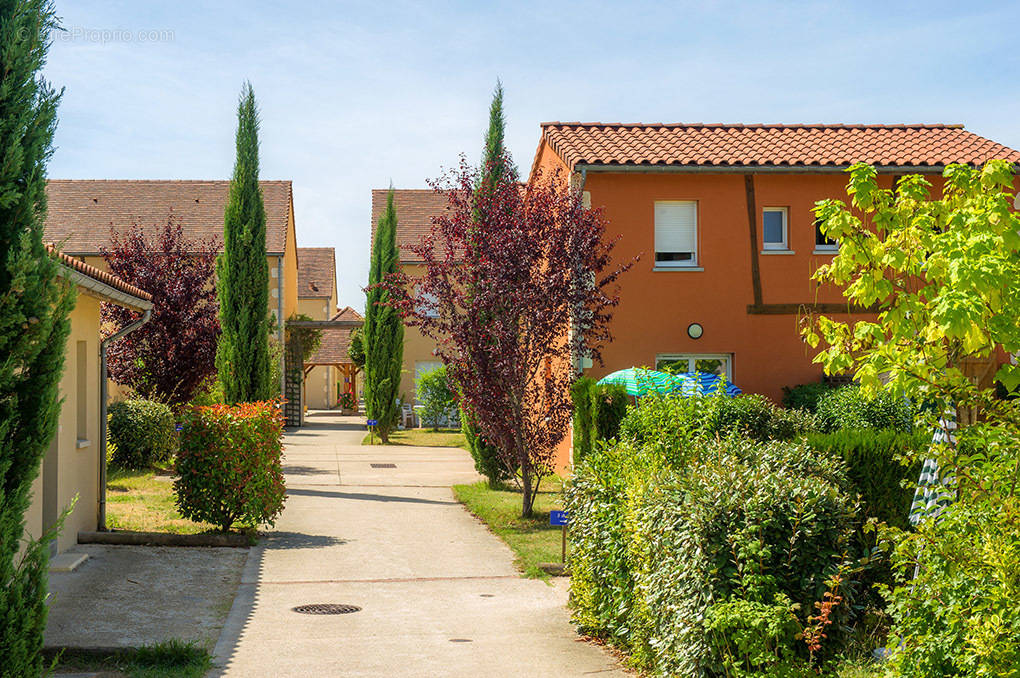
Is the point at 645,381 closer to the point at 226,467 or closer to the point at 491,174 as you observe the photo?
the point at 226,467

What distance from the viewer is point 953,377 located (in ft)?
21.5

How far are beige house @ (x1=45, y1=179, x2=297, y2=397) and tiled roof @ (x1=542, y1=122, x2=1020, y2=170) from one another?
68.5 ft

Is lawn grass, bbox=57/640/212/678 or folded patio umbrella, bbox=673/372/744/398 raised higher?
folded patio umbrella, bbox=673/372/744/398

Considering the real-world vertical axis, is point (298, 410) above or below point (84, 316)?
below

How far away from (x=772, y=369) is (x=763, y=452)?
11.6m

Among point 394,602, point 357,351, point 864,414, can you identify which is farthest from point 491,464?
point 357,351

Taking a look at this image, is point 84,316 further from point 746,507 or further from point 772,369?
point 772,369

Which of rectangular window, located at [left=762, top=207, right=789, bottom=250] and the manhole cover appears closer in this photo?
the manhole cover

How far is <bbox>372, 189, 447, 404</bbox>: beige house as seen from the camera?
38594 mm

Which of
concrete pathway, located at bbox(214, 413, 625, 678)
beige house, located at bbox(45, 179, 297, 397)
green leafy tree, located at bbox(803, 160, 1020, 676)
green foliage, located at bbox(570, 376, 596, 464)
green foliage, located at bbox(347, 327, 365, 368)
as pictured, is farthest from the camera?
green foliage, located at bbox(347, 327, 365, 368)

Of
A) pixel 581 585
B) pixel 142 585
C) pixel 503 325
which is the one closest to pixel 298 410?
pixel 503 325

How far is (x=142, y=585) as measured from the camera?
31.0 feet

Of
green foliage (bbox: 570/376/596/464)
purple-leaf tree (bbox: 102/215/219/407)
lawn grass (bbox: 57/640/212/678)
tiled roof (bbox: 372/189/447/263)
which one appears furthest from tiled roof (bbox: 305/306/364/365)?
lawn grass (bbox: 57/640/212/678)

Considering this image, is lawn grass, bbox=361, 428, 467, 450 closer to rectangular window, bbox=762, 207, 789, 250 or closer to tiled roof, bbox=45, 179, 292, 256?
tiled roof, bbox=45, 179, 292, 256
